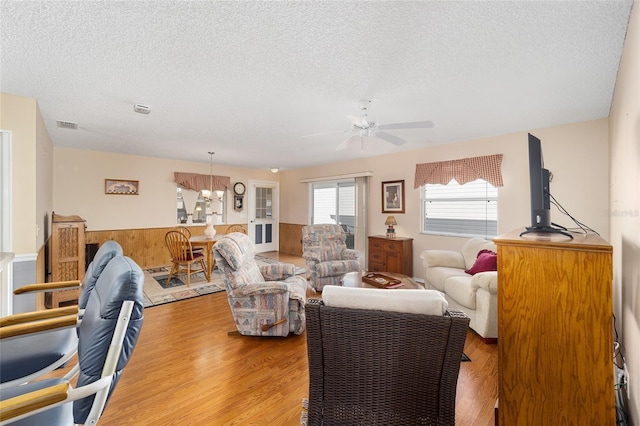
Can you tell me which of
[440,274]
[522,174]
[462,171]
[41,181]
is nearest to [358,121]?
[440,274]

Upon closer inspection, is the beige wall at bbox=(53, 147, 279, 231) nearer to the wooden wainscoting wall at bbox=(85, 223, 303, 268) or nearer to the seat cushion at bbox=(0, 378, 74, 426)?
the wooden wainscoting wall at bbox=(85, 223, 303, 268)

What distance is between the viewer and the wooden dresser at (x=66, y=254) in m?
3.51

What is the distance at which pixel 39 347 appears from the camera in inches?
57.2

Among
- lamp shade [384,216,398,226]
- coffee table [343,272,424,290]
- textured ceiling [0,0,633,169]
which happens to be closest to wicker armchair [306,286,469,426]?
textured ceiling [0,0,633,169]

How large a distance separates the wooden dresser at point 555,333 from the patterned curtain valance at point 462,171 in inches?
123

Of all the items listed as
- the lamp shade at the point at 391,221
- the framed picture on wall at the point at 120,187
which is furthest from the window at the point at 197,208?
the lamp shade at the point at 391,221

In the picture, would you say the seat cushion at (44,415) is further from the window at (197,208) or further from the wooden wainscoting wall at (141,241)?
the window at (197,208)

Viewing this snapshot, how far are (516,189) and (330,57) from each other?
3.35 meters

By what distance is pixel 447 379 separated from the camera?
3.98ft

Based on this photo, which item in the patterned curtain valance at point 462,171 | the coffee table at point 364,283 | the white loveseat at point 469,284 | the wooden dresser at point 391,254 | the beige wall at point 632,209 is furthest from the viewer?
the wooden dresser at point 391,254

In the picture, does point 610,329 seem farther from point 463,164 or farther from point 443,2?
point 463,164

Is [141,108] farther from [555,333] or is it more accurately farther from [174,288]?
[555,333]

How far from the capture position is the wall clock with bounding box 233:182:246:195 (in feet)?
23.3

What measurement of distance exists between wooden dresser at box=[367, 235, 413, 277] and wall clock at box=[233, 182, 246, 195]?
377 cm
